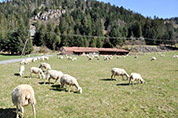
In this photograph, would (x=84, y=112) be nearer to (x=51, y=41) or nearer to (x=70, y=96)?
(x=70, y=96)

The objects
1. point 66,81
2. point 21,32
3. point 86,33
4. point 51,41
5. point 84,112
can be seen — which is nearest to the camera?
point 84,112

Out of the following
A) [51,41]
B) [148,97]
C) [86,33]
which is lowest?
[148,97]

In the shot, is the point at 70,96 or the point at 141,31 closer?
the point at 70,96

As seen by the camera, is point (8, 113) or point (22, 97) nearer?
point (22, 97)

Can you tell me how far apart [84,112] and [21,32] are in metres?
84.8

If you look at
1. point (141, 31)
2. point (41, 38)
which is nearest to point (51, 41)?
point (41, 38)

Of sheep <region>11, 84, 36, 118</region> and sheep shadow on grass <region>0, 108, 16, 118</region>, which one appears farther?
sheep shadow on grass <region>0, 108, 16, 118</region>

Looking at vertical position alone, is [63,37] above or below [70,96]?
above

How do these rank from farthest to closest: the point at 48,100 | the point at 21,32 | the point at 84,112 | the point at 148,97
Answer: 1. the point at 21,32
2. the point at 148,97
3. the point at 48,100
4. the point at 84,112

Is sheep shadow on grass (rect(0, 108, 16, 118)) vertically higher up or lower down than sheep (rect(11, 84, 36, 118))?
lower down

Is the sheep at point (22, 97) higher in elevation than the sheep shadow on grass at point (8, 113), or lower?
higher

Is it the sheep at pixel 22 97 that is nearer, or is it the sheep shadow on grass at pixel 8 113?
the sheep at pixel 22 97

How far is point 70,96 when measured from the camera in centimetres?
1030

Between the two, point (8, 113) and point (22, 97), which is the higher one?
point (22, 97)
